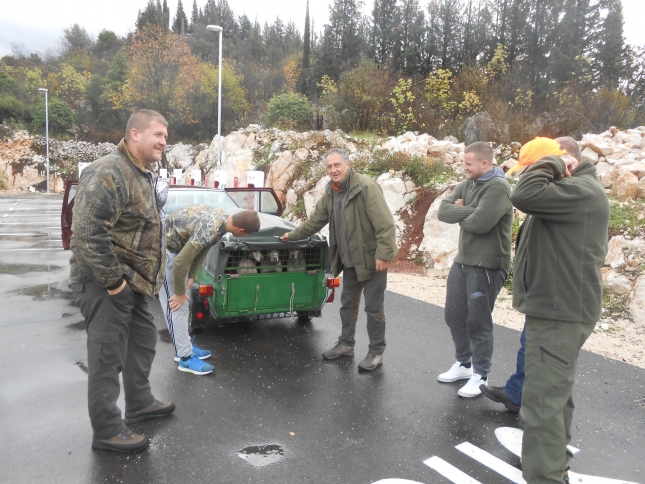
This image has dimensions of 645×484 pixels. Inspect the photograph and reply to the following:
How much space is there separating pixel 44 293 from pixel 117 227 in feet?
17.1

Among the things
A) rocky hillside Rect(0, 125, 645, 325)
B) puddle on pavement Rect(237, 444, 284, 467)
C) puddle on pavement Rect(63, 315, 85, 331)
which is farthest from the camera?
rocky hillside Rect(0, 125, 645, 325)

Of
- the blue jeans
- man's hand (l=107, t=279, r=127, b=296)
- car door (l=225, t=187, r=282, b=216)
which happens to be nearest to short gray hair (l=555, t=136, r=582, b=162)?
the blue jeans

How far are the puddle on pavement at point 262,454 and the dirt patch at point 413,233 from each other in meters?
7.18

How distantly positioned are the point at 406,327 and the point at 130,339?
3570 millimetres

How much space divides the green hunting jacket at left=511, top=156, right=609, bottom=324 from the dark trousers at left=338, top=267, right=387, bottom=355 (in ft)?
6.01

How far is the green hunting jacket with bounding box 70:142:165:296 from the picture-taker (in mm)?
2738

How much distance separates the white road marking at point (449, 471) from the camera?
2.84m

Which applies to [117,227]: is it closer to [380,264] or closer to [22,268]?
[380,264]

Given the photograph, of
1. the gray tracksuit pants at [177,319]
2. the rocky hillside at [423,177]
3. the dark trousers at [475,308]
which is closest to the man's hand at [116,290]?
the gray tracksuit pants at [177,319]

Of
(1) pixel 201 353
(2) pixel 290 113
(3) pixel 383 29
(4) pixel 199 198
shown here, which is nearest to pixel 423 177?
(4) pixel 199 198

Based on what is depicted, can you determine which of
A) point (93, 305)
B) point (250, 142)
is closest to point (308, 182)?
point (250, 142)

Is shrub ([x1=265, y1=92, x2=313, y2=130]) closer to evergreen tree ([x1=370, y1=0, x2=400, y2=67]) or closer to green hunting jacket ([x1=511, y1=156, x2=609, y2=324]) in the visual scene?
evergreen tree ([x1=370, y1=0, x2=400, y2=67])

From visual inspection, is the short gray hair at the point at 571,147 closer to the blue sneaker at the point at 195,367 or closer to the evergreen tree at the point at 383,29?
the blue sneaker at the point at 195,367

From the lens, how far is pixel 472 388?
3932 millimetres
